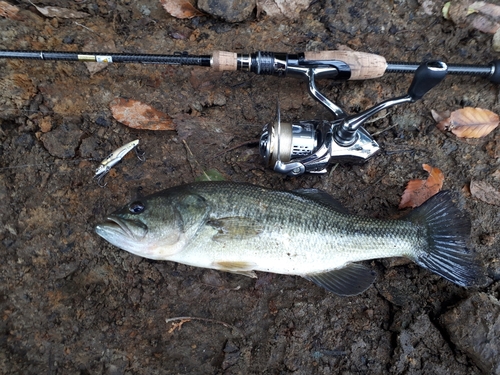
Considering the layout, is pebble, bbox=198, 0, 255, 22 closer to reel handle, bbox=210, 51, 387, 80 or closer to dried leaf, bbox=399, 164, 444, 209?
reel handle, bbox=210, 51, 387, 80

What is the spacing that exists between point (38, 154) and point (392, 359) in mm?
3496

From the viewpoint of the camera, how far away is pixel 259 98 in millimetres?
3455

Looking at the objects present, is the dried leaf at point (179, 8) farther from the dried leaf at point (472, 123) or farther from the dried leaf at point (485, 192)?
the dried leaf at point (485, 192)

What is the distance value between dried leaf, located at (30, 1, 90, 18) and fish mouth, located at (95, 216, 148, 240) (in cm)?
203

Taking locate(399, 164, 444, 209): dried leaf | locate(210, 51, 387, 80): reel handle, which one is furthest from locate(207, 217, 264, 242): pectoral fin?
locate(399, 164, 444, 209): dried leaf

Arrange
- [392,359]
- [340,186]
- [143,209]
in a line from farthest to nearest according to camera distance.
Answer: [340,186] < [392,359] < [143,209]

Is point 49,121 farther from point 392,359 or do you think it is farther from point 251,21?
point 392,359

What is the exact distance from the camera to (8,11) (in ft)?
10.6

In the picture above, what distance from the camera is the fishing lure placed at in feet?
10.5

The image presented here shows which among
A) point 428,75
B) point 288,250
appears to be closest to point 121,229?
point 288,250

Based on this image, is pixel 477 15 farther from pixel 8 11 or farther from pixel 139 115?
pixel 8 11

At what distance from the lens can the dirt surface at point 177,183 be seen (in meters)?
3.15

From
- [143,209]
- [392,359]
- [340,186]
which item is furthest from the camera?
[340,186]

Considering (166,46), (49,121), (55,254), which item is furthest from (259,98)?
(55,254)
